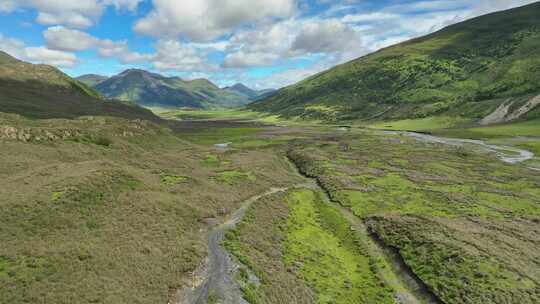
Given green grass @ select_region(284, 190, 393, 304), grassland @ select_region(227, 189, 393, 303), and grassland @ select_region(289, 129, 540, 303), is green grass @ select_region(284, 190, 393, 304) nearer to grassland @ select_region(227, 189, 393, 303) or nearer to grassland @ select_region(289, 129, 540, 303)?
grassland @ select_region(227, 189, 393, 303)

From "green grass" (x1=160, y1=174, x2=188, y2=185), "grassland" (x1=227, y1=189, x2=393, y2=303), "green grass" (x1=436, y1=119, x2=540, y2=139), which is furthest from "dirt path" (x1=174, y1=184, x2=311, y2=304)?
"green grass" (x1=436, y1=119, x2=540, y2=139)

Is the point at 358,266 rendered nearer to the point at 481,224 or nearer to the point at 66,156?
the point at 481,224

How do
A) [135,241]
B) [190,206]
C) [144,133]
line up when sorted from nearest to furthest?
[135,241]
[190,206]
[144,133]

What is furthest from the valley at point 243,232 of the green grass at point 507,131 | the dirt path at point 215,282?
the green grass at point 507,131

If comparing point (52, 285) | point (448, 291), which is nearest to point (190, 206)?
point (52, 285)

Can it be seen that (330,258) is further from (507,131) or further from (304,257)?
(507,131)

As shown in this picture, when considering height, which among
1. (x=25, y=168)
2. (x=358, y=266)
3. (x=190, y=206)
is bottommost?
(x=358, y=266)

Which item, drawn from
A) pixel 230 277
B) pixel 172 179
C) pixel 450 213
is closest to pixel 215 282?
pixel 230 277

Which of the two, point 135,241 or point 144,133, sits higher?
point 144,133
